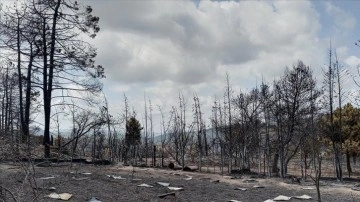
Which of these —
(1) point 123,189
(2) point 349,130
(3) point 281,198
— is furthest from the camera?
(2) point 349,130

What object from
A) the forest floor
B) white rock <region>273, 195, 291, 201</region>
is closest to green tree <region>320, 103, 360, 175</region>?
the forest floor

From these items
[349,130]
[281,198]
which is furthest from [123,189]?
[349,130]

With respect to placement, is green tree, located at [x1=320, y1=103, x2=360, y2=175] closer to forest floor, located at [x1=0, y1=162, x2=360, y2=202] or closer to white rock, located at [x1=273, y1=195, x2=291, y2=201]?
forest floor, located at [x1=0, y1=162, x2=360, y2=202]

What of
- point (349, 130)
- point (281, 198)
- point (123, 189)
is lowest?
point (281, 198)

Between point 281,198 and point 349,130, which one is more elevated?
point 349,130

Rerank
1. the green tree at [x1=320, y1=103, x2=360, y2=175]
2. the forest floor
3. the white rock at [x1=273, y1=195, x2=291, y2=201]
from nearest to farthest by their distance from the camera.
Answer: the forest floor → the white rock at [x1=273, y1=195, x2=291, y2=201] → the green tree at [x1=320, y1=103, x2=360, y2=175]

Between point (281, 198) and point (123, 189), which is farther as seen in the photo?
point (281, 198)

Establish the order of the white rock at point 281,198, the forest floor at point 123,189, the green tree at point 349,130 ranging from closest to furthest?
the forest floor at point 123,189 → the white rock at point 281,198 → the green tree at point 349,130

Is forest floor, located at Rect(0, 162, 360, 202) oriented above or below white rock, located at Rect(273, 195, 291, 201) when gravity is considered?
above

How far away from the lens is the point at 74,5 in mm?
20203

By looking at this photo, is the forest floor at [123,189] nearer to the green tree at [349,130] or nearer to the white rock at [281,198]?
the white rock at [281,198]

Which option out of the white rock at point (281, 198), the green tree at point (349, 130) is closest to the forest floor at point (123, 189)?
the white rock at point (281, 198)

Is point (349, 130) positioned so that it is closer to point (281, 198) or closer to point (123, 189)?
point (281, 198)

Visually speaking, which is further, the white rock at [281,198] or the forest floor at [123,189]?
the white rock at [281,198]
